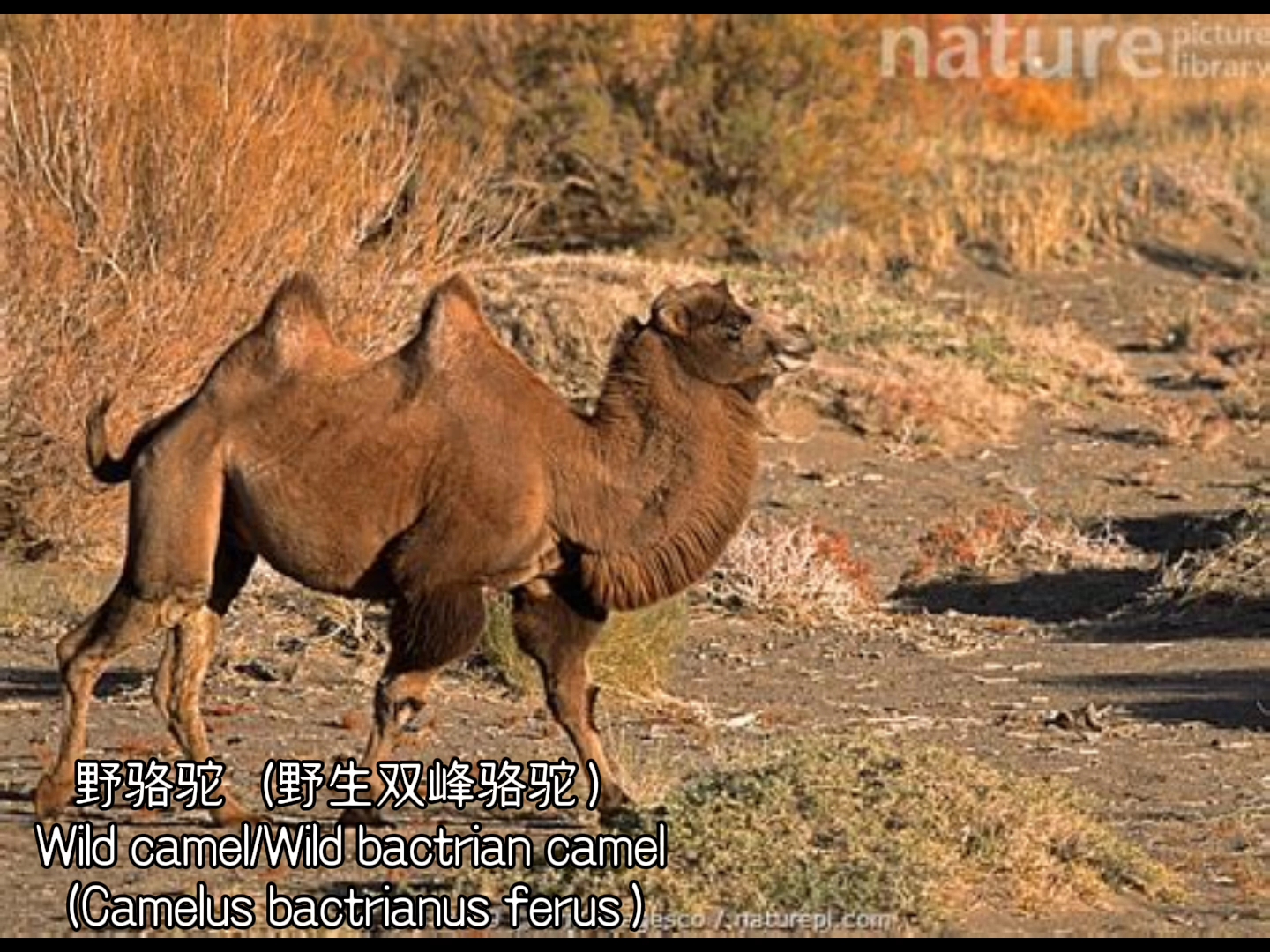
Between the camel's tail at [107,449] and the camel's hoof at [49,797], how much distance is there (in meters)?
1.10

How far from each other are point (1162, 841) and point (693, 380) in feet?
8.24

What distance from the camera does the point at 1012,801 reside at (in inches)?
408

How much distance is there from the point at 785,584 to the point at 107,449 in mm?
6642

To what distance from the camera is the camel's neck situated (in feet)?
34.4

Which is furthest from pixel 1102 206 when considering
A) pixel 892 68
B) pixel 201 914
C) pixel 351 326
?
pixel 201 914

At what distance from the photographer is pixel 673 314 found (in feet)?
34.8

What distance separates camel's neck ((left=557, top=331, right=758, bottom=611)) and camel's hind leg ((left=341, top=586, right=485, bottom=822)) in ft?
1.78

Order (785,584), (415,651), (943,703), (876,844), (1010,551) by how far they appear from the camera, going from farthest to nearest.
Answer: (1010,551)
(785,584)
(943,703)
(415,651)
(876,844)

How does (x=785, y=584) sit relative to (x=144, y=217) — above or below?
below

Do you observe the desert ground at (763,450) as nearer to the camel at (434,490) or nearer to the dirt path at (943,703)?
the dirt path at (943,703)

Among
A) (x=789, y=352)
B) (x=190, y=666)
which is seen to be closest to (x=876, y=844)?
(x=789, y=352)

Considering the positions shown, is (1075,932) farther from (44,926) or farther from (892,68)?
(892,68)

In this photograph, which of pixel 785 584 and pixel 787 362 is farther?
pixel 785 584

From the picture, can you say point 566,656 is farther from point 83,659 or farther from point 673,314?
point 83,659
